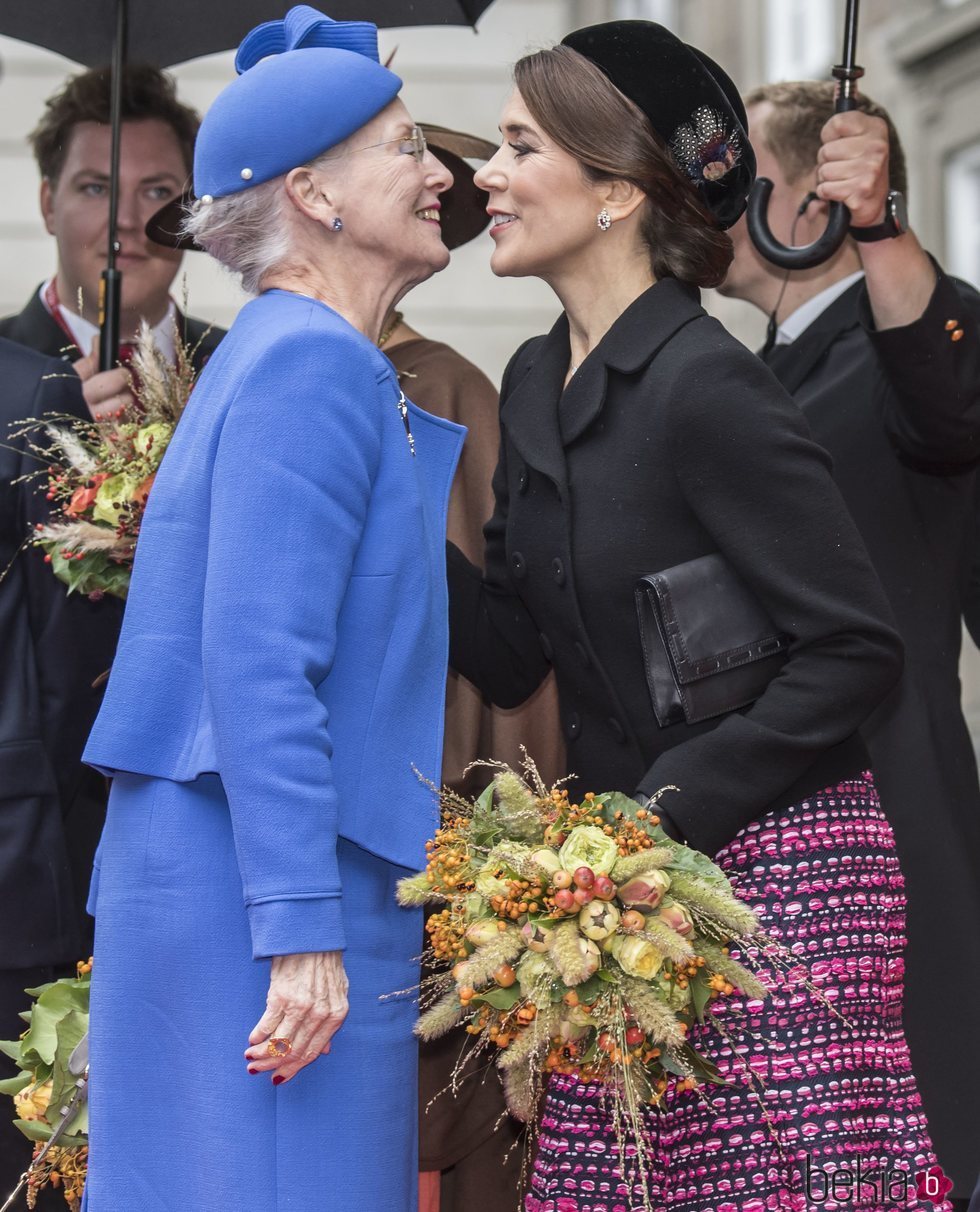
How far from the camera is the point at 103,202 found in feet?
15.0

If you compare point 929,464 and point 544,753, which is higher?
point 929,464

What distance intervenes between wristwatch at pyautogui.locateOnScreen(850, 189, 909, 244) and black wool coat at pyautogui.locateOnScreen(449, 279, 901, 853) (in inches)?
26.7

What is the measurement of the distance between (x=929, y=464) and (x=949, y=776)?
1.90 feet

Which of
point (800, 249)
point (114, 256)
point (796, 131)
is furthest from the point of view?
point (796, 131)

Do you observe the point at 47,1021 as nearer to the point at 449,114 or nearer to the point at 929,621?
the point at 929,621

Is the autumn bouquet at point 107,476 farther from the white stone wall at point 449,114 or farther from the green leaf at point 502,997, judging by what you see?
the white stone wall at point 449,114

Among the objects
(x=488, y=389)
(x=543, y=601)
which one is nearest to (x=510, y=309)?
(x=488, y=389)

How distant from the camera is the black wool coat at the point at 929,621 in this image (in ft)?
10.7

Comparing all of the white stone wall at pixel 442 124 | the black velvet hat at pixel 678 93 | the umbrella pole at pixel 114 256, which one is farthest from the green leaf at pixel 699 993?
the white stone wall at pixel 442 124

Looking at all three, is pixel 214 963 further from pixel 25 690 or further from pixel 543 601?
pixel 25 690

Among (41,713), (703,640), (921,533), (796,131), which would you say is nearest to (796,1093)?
(703,640)

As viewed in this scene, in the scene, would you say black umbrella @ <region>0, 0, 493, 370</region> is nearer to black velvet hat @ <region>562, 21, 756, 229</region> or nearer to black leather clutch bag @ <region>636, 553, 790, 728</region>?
black velvet hat @ <region>562, 21, 756, 229</region>

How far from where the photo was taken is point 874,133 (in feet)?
11.0

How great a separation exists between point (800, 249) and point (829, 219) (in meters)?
0.09
